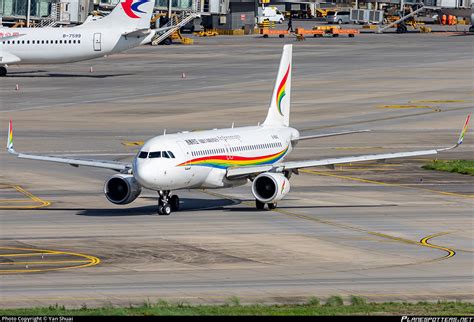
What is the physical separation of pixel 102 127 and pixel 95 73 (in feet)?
167

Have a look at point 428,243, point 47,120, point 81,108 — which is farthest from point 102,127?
point 428,243

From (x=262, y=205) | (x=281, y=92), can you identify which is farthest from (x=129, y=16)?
(x=262, y=205)

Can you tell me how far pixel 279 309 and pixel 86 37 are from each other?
111 meters

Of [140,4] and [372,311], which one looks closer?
[372,311]

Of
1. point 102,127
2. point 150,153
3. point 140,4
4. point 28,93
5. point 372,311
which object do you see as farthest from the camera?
point 140,4

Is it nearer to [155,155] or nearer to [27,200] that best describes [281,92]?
[155,155]

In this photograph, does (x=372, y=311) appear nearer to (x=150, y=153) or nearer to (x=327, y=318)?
(x=327, y=318)

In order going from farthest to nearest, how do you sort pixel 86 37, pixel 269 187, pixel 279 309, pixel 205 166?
A: 1. pixel 86 37
2. pixel 269 187
3. pixel 205 166
4. pixel 279 309

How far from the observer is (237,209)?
2450 inches

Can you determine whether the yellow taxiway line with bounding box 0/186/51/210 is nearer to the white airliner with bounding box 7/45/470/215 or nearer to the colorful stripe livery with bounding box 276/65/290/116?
the white airliner with bounding box 7/45/470/215

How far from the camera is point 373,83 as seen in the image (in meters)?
138

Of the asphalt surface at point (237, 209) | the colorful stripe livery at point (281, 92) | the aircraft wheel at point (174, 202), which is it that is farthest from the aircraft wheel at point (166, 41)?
the aircraft wheel at point (174, 202)

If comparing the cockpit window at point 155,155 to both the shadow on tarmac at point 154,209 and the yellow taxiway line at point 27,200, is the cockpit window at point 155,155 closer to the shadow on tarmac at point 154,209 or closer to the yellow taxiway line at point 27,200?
the shadow on tarmac at point 154,209

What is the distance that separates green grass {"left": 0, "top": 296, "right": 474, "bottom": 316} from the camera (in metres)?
35.1
